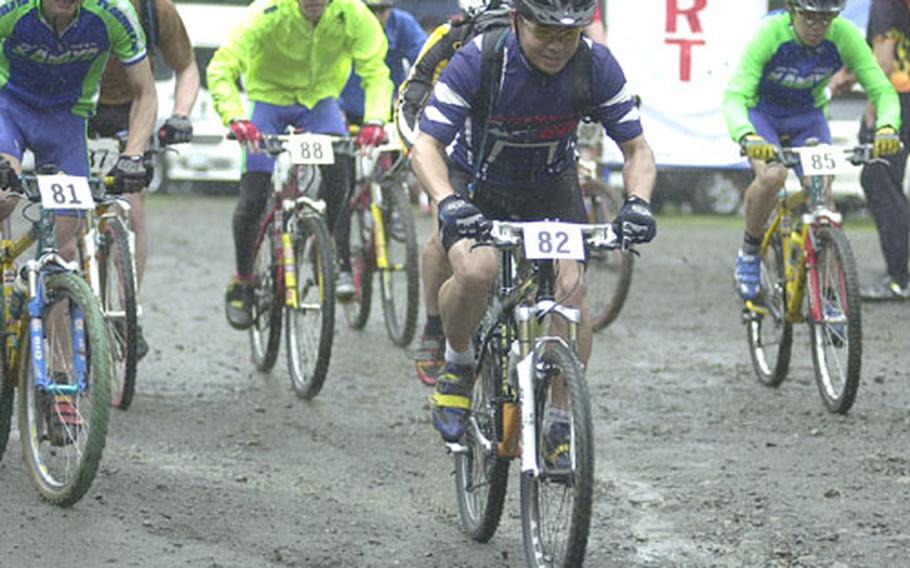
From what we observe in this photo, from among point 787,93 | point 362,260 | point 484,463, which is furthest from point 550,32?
point 362,260

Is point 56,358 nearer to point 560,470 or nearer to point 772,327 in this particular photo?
point 560,470

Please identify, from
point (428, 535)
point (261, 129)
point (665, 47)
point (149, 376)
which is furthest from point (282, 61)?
point (665, 47)

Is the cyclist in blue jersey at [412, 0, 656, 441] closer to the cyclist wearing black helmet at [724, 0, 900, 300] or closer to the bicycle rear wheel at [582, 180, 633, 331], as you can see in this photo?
the cyclist wearing black helmet at [724, 0, 900, 300]

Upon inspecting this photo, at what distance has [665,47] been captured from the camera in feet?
54.4

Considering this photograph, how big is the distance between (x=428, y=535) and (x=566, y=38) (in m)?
1.89

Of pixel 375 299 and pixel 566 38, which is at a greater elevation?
pixel 566 38

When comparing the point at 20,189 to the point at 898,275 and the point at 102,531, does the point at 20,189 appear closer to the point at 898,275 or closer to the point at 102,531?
the point at 102,531

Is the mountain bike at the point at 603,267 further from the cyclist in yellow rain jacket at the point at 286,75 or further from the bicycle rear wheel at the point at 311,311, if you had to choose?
the bicycle rear wheel at the point at 311,311

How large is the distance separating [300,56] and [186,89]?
1484mm

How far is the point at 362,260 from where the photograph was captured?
12.8 m

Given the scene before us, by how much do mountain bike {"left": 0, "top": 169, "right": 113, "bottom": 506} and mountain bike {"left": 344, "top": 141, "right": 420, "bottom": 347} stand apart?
4.10 metres

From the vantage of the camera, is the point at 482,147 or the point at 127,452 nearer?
the point at 482,147

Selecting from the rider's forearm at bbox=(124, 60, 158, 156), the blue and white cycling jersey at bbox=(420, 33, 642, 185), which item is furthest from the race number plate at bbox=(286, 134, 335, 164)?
the blue and white cycling jersey at bbox=(420, 33, 642, 185)

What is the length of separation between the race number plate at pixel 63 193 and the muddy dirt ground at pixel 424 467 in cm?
108
